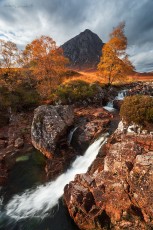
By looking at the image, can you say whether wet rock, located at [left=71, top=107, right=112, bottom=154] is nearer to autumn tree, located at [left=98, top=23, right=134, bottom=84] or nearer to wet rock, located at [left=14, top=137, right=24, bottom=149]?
wet rock, located at [left=14, top=137, right=24, bottom=149]

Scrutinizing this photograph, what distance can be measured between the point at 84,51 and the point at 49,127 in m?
122

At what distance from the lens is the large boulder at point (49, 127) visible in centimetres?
1528

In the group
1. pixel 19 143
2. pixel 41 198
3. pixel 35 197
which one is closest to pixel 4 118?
pixel 19 143

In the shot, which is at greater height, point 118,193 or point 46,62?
point 46,62

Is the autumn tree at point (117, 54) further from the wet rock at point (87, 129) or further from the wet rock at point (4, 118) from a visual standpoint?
the wet rock at point (4, 118)

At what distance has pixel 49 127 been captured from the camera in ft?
52.7

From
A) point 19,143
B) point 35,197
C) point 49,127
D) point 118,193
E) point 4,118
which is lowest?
point 35,197

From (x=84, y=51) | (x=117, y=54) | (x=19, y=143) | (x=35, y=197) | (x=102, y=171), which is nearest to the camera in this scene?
(x=102, y=171)

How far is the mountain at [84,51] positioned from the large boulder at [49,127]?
94444 millimetres

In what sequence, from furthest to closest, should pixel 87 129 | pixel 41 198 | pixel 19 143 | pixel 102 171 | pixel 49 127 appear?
pixel 19 143, pixel 87 129, pixel 49 127, pixel 41 198, pixel 102 171

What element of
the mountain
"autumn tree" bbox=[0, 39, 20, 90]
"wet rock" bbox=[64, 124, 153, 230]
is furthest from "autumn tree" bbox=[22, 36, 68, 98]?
the mountain

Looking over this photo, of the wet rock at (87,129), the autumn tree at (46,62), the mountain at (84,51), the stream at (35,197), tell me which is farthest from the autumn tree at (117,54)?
the mountain at (84,51)

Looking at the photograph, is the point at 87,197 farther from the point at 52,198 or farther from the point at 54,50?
Answer: the point at 54,50

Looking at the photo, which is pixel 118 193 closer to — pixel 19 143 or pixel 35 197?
pixel 35 197
